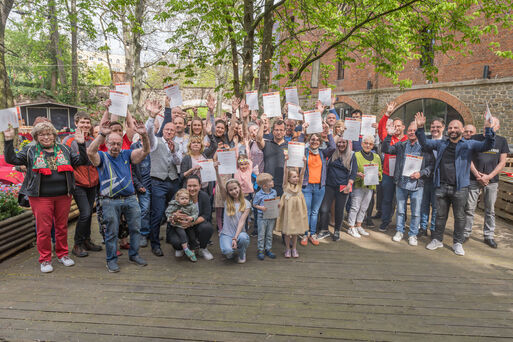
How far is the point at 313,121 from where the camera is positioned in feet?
15.7

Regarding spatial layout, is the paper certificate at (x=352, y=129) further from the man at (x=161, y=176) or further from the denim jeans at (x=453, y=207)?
the man at (x=161, y=176)

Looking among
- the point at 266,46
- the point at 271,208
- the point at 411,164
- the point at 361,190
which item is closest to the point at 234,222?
the point at 271,208

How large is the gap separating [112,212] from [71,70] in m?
26.1

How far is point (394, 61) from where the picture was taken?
351 inches

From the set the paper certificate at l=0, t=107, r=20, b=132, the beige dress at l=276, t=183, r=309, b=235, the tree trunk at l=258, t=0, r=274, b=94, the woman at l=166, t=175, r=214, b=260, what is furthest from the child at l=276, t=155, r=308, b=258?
the tree trunk at l=258, t=0, r=274, b=94

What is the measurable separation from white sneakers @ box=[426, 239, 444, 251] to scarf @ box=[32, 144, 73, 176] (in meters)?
5.35

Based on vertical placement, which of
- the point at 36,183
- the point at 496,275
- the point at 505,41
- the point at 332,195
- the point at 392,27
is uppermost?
the point at 505,41

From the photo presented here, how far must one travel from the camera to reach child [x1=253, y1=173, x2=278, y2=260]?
4.35 meters

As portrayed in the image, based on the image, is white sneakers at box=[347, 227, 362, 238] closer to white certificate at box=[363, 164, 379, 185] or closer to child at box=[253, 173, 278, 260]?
white certificate at box=[363, 164, 379, 185]

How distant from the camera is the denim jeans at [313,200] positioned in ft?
16.4

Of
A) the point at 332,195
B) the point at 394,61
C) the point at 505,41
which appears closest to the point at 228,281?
the point at 332,195

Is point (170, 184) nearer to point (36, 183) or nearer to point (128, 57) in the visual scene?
point (36, 183)

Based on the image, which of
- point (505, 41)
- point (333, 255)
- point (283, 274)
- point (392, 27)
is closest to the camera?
point (283, 274)

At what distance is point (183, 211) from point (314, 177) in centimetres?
212
